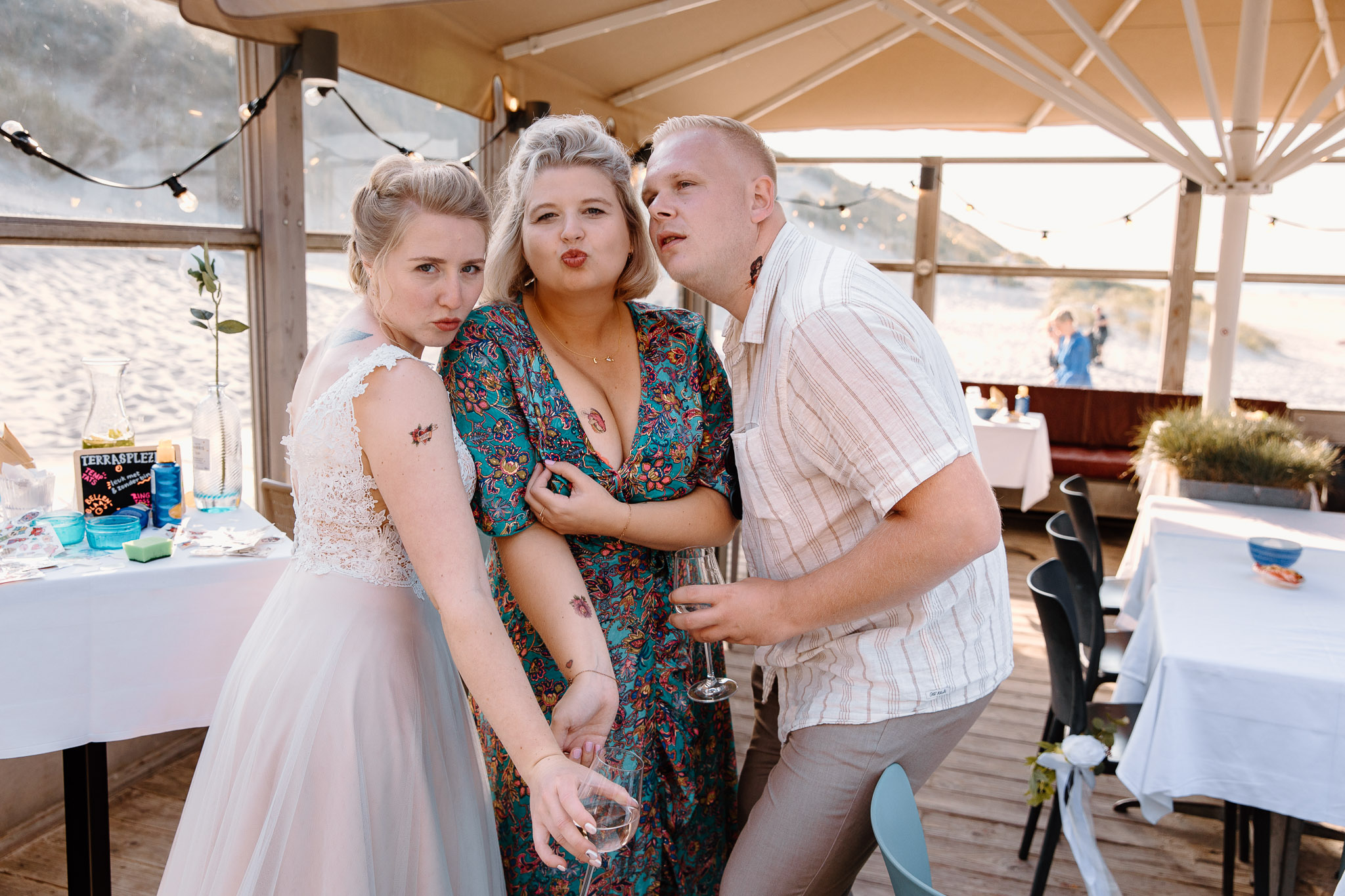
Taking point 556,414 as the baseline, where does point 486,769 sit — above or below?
below

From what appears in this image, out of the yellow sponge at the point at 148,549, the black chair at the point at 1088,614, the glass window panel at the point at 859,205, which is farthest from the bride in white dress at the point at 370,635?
the glass window panel at the point at 859,205

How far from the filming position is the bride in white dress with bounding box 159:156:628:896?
136 centimetres

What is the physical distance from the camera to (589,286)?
5.21 feet

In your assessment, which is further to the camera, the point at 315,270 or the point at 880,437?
the point at 315,270

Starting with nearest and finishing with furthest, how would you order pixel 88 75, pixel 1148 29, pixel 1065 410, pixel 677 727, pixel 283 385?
pixel 677 727, pixel 88 75, pixel 283 385, pixel 1148 29, pixel 1065 410

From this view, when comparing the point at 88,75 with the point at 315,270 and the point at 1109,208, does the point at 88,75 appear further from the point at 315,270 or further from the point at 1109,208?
the point at 1109,208

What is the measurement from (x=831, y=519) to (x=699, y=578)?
9.2 inches

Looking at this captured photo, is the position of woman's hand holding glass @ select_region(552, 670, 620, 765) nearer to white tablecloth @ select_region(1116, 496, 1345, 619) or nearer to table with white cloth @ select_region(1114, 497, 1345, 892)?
table with white cloth @ select_region(1114, 497, 1345, 892)

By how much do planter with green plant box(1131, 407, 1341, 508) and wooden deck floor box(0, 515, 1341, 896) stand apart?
1.50 meters

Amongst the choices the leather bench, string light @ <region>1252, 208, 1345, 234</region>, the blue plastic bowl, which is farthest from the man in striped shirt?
string light @ <region>1252, 208, 1345, 234</region>

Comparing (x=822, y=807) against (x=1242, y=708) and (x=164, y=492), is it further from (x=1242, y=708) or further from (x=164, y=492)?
(x=164, y=492)

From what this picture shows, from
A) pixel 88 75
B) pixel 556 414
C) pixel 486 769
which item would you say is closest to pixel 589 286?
pixel 556 414

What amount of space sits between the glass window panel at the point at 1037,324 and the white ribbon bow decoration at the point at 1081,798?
24.2ft

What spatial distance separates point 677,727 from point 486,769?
360mm
